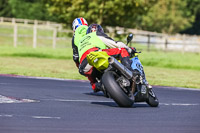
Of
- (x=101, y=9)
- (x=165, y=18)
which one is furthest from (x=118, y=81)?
(x=165, y=18)

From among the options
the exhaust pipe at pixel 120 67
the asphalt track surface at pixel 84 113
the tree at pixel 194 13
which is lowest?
the tree at pixel 194 13

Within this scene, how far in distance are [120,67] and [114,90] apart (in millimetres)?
455

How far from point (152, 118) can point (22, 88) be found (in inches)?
213

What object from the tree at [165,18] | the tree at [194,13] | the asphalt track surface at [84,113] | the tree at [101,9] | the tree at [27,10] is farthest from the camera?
the tree at [194,13]

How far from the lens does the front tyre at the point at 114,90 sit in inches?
400

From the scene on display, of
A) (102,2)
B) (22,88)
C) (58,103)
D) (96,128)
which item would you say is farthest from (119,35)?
(96,128)

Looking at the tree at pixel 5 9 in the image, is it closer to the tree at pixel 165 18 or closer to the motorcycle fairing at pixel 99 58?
the tree at pixel 165 18

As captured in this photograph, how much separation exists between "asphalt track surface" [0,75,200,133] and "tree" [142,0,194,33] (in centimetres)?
6432

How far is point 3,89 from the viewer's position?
43.4 feet

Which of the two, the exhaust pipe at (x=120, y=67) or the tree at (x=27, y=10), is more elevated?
the exhaust pipe at (x=120, y=67)

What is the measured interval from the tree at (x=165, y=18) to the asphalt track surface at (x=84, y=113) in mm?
64325

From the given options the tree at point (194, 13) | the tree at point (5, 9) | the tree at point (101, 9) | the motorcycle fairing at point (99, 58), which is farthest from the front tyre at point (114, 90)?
the tree at point (194, 13)

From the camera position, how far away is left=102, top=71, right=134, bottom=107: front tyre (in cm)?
1017

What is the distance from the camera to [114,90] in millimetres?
10156
